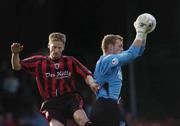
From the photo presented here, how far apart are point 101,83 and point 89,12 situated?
8.87 metres

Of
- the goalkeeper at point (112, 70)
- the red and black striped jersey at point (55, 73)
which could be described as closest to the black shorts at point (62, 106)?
the red and black striped jersey at point (55, 73)

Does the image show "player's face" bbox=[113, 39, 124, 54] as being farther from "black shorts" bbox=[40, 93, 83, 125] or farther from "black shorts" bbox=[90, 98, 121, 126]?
"black shorts" bbox=[40, 93, 83, 125]

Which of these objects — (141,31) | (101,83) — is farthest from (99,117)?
(141,31)

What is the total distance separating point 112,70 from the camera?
10.2 metres

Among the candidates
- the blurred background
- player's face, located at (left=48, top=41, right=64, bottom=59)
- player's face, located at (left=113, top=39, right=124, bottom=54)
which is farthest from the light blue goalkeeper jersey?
the blurred background

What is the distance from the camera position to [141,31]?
10.1 metres

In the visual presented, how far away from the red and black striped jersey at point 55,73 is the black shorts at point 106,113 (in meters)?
0.51

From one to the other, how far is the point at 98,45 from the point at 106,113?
342 inches

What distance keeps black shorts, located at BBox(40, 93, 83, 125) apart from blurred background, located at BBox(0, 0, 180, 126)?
6740 mm

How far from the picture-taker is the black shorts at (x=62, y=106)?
1046 cm

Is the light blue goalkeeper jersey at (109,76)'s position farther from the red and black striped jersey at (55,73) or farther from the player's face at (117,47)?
the red and black striped jersey at (55,73)

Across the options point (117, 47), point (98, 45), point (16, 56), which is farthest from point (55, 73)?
point (98, 45)

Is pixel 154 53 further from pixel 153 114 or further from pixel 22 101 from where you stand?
pixel 22 101

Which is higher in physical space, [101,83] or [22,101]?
[101,83]
